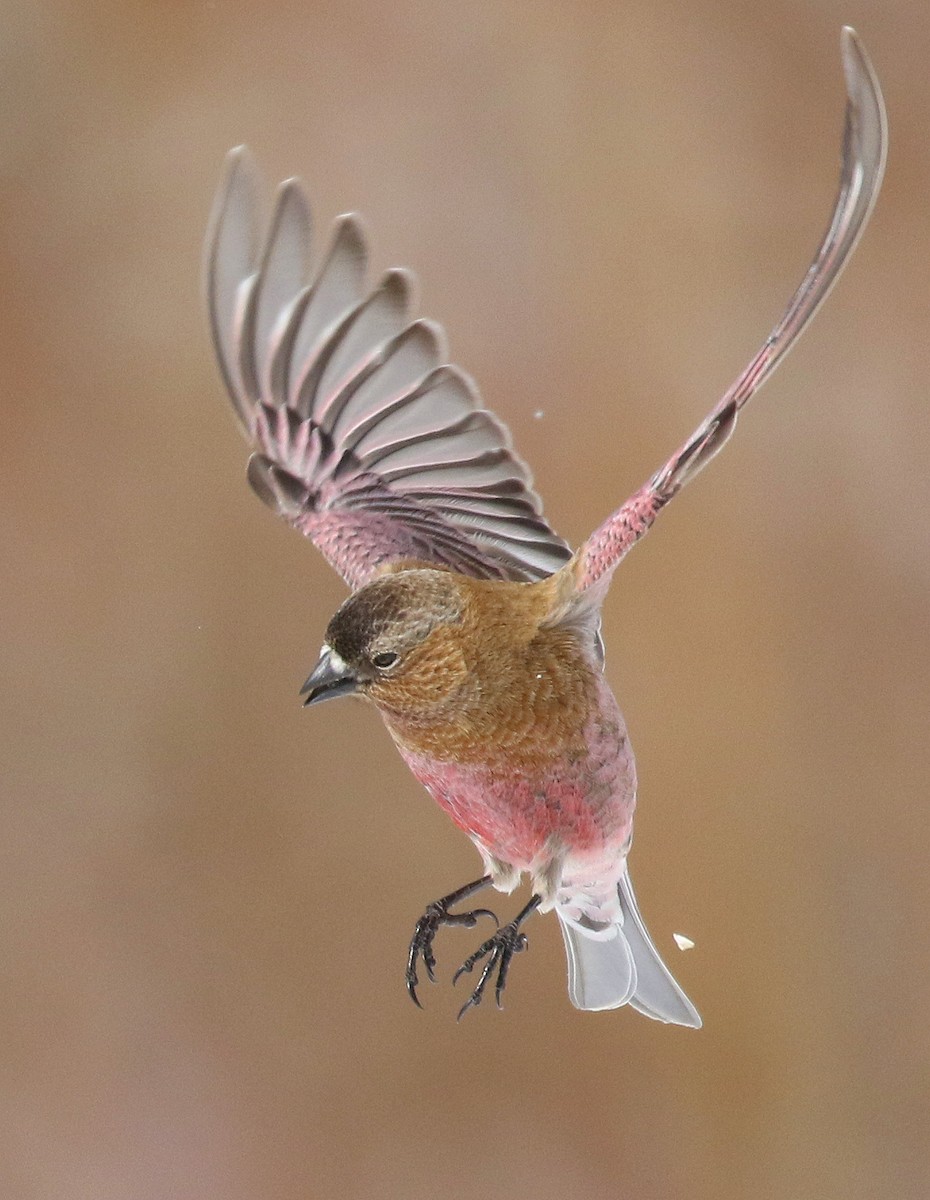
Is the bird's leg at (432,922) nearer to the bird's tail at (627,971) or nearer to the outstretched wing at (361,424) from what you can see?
the bird's tail at (627,971)

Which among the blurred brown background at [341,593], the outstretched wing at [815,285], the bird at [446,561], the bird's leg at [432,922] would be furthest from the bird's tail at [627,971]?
the outstretched wing at [815,285]

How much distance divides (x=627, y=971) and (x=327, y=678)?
540mm

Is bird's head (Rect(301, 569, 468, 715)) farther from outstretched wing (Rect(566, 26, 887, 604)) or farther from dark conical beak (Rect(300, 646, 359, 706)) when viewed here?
outstretched wing (Rect(566, 26, 887, 604))

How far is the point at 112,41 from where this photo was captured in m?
1.82

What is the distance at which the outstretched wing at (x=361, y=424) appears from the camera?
1.14 m

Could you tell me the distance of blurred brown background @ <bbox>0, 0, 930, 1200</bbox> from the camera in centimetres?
170

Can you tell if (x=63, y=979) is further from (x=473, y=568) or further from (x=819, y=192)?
(x=819, y=192)

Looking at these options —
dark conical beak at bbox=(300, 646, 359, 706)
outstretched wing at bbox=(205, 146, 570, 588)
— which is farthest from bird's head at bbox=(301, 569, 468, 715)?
outstretched wing at bbox=(205, 146, 570, 588)

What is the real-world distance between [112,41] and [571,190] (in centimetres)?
68

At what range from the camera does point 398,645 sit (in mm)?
1024

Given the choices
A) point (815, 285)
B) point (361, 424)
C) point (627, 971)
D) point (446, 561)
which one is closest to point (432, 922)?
point (627, 971)

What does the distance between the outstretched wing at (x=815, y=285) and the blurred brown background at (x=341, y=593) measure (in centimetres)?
72

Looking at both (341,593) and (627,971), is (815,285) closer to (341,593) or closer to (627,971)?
(627,971)

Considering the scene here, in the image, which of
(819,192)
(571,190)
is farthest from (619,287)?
(819,192)
